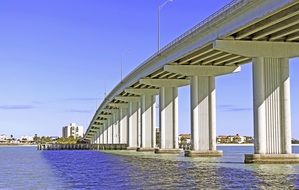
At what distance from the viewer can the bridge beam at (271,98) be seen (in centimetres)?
5181

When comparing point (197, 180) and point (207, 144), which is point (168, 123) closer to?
point (207, 144)

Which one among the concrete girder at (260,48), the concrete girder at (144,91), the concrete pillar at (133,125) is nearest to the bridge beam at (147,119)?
the concrete girder at (144,91)

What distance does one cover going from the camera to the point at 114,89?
384 feet

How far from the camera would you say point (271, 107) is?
52281mm

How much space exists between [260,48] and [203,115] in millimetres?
20946

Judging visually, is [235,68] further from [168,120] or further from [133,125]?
[133,125]

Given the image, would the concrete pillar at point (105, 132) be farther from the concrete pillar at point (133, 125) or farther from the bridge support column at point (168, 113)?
the bridge support column at point (168, 113)

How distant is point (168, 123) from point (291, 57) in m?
36.7

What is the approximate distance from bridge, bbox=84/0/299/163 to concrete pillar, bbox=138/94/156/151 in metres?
6.73

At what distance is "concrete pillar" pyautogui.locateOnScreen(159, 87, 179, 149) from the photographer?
8731 centimetres

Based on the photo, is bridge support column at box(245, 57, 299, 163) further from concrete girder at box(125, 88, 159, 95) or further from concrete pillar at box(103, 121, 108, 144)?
concrete pillar at box(103, 121, 108, 144)

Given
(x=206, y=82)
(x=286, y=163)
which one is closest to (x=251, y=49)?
(x=286, y=163)

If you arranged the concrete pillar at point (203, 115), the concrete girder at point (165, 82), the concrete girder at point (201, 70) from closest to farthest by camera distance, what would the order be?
the concrete pillar at point (203, 115)
the concrete girder at point (201, 70)
the concrete girder at point (165, 82)

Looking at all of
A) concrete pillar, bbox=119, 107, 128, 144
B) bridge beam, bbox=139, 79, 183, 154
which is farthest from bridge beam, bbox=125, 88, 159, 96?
concrete pillar, bbox=119, 107, 128, 144
